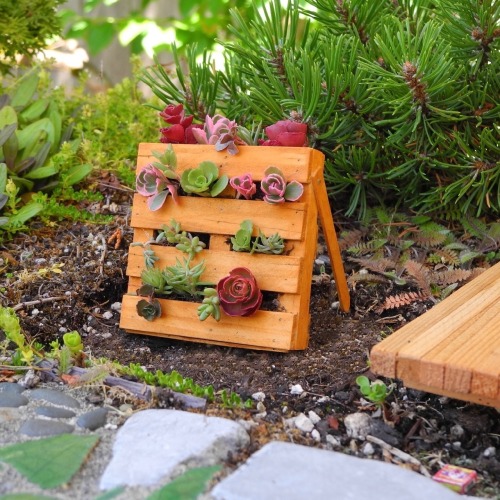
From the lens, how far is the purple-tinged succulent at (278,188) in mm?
1894

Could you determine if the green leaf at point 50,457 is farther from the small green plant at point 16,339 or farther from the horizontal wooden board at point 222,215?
the horizontal wooden board at point 222,215

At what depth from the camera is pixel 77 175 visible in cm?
256

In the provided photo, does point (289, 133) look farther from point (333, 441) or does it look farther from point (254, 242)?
point (333, 441)

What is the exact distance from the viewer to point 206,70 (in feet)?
7.66

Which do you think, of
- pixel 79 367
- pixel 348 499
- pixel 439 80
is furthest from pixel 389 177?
pixel 348 499

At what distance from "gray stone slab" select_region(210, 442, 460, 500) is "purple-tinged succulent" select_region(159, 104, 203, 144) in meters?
1.03

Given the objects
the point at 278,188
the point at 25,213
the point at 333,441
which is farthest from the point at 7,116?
the point at 333,441

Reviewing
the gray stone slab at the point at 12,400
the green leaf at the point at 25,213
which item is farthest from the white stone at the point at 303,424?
the green leaf at the point at 25,213

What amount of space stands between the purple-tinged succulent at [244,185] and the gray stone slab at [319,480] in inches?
31.0

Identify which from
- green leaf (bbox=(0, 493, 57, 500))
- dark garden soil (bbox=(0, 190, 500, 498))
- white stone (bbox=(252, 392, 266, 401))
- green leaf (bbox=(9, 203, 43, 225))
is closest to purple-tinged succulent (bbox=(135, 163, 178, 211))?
dark garden soil (bbox=(0, 190, 500, 498))

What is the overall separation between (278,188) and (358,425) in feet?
2.06

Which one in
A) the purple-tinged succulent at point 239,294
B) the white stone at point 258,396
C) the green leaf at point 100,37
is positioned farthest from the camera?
the green leaf at point 100,37

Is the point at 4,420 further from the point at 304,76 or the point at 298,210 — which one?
the point at 304,76

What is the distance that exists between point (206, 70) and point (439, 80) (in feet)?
2.39
